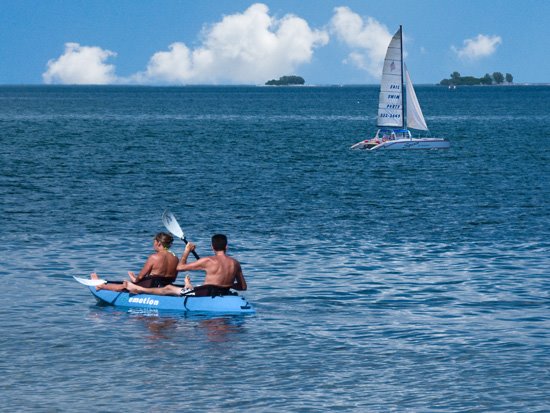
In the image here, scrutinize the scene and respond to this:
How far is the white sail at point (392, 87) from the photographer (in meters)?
89.4

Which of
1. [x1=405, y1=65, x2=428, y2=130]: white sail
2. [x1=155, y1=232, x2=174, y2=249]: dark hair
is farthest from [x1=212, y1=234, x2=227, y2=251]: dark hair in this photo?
[x1=405, y1=65, x2=428, y2=130]: white sail

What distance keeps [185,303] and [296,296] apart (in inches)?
142

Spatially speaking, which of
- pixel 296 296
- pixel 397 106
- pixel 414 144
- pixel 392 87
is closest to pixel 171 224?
pixel 296 296

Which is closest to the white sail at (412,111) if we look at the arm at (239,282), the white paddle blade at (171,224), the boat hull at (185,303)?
the white paddle blade at (171,224)

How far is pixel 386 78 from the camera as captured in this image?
8956cm

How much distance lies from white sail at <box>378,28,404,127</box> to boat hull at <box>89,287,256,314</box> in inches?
2540

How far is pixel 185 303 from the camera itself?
2608 centimetres

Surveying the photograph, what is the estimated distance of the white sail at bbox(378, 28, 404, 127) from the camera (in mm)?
89438

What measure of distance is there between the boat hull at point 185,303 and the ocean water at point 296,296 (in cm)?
30

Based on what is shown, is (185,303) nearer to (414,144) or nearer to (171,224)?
(171,224)

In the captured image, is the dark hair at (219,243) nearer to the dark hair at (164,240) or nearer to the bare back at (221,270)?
the bare back at (221,270)

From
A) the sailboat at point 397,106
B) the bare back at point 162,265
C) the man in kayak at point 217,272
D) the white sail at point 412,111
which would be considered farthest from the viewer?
the white sail at point 412,111

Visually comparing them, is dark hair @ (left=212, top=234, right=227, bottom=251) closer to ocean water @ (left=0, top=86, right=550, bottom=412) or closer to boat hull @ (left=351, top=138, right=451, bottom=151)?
ocean water @ (left=0, top=86, right=550, bottom=412)

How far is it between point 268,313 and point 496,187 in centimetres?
3599
